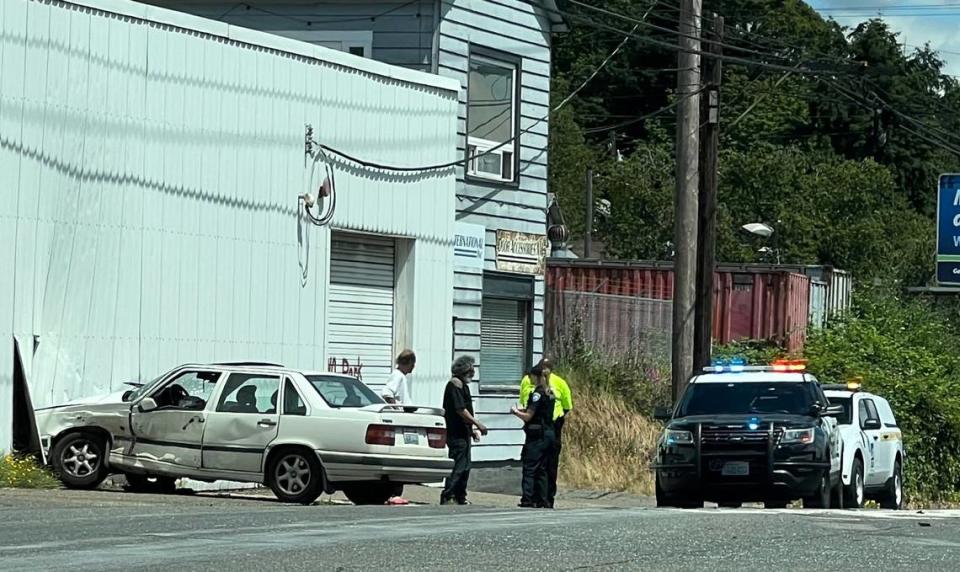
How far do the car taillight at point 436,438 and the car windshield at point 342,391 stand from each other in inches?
28.3

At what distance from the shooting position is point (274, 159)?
22.2m

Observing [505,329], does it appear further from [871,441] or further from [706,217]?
[871,441]

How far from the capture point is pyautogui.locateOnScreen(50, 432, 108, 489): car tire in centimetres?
1862

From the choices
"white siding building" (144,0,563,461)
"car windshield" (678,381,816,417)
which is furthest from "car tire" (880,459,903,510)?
"white siding building" (144,0,563,461)

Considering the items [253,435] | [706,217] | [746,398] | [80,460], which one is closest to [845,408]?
[746,398]

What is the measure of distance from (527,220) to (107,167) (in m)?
8.65

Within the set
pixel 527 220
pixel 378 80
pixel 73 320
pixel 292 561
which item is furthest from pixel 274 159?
pixel 292 561

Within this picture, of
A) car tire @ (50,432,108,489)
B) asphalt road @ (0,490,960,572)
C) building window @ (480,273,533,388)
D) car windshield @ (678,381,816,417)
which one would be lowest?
asphalt road @ (0,490,960,572)

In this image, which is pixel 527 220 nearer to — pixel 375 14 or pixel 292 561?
pixel 375 14

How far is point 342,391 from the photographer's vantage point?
742 inches

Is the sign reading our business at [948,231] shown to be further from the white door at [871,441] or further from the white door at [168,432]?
the white door at [168,432]

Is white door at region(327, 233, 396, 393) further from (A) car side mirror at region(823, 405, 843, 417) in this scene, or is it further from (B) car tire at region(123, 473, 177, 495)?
(A) car side mirror at region(823, 405, 843, 417)

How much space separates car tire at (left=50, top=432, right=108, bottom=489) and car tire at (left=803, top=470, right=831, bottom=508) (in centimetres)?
794

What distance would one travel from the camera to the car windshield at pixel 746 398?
21.5 metres
